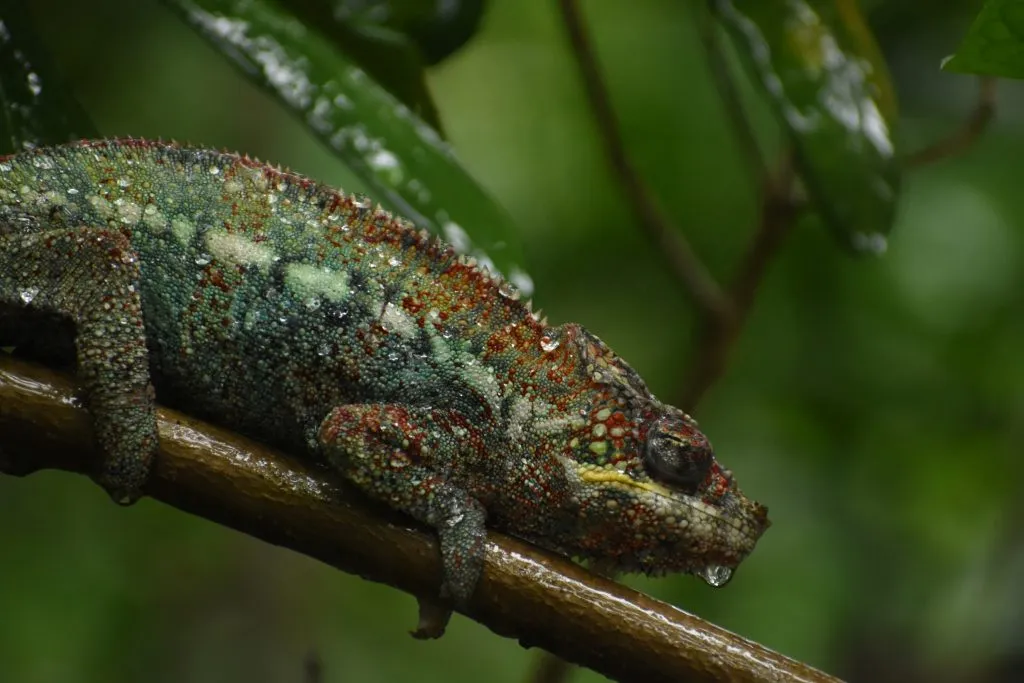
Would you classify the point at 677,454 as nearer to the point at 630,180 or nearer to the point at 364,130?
the point at 364,130

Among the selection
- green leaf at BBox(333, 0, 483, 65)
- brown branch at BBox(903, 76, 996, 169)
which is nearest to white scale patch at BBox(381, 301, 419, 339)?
green leaf at BBox(333, 0, 483, 65)

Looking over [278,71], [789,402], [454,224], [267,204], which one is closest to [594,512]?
[454,224]

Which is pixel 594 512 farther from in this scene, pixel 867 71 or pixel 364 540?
pixel 867 71

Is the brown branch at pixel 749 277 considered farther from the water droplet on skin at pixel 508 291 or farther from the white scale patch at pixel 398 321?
the white scale patch at pixel 398 321

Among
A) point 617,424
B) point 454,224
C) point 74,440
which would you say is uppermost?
point 454,224

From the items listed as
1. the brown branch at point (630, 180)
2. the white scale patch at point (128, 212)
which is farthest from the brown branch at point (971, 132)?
the white scale patch at point (128, 212)
